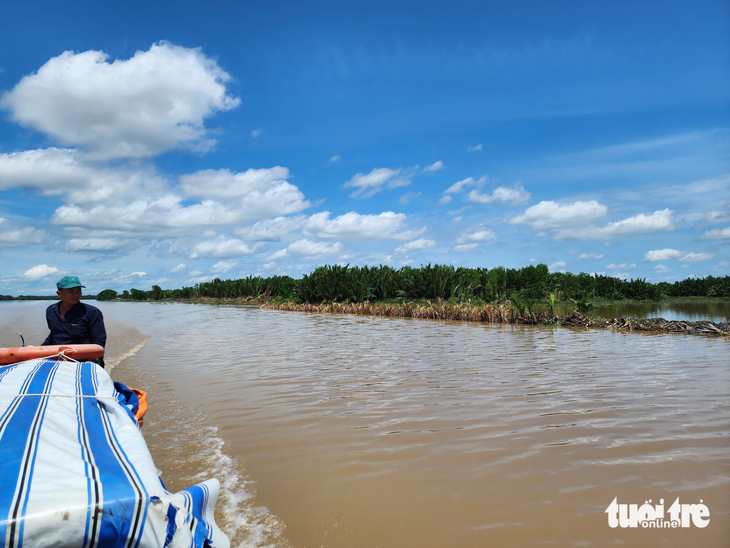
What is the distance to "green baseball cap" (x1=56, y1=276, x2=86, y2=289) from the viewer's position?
4.58m

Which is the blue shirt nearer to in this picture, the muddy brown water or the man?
the man

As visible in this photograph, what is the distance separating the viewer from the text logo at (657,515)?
2500mm

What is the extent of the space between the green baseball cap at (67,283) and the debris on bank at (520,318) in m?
13.2

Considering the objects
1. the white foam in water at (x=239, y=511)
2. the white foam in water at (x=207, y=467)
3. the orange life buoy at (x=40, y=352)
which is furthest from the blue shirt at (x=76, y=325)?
the white foam in water at (x=239, y=511)

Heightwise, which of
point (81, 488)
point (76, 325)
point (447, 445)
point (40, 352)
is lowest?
point (447, 445)

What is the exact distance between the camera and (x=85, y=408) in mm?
2467

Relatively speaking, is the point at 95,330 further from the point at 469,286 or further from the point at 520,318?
the point at 469,286

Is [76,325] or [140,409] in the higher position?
[76,325]

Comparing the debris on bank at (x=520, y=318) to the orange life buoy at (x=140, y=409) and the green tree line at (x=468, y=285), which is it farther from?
the orange life buoy at (x=140, y=409)

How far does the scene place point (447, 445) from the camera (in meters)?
3.62

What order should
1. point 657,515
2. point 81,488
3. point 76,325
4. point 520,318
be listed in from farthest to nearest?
point 520,318, point 76,325, point 657,515, point 81,488

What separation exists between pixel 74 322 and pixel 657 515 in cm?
564

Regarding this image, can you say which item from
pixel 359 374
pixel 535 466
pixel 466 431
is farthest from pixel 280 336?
pixel 535 466

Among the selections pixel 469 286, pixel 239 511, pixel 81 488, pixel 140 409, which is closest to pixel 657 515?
pixel 239 511
